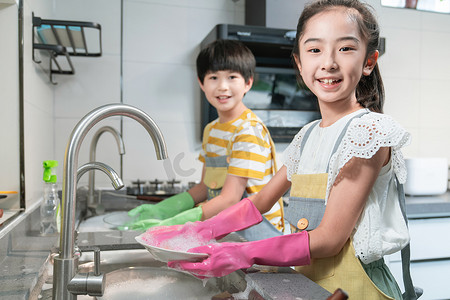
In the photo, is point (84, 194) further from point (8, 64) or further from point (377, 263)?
point (377, 263)

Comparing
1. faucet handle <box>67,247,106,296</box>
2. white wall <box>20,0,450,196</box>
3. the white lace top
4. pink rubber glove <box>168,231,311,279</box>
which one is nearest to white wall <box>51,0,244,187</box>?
white wall <box>20,0,450,196</box>

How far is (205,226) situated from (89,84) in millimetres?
1372

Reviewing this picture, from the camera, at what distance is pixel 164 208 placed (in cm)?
147

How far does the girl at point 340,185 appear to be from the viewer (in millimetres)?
746

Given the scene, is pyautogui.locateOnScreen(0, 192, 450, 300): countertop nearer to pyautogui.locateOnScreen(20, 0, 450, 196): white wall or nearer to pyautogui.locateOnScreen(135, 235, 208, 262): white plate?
pyautogui.locateOnScreen(135, 235, 208, 262): white plate

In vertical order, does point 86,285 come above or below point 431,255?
above

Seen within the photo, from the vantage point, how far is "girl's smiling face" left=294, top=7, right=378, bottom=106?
82cm

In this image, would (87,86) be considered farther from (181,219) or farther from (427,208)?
(427,208)

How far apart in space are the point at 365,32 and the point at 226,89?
2.41 feet

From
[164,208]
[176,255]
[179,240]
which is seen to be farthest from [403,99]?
[176,255]

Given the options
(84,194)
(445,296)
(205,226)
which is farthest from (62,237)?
(445,296)

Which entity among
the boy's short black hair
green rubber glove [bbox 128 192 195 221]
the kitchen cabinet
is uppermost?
the boy's short black hair

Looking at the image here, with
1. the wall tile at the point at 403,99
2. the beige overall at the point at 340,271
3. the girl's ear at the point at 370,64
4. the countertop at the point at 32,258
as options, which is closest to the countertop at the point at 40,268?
the countertop at the point at 32,258

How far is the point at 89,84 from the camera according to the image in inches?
80.7
